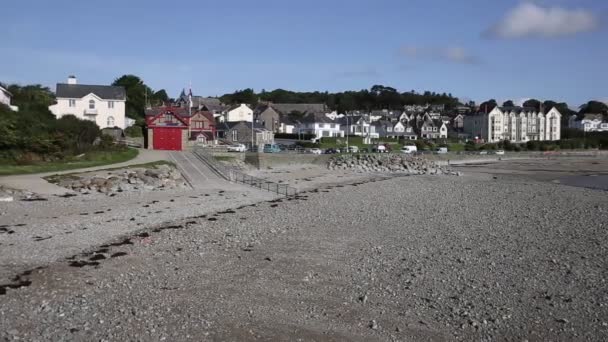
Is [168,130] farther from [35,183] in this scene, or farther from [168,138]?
[35,183]

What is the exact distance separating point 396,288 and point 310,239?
203 inches

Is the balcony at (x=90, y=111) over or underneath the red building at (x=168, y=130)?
over

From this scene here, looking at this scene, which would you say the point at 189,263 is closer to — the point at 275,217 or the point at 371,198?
the point at 275,217

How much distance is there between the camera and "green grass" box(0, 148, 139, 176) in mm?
29766

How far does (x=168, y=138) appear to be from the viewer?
50719 mm

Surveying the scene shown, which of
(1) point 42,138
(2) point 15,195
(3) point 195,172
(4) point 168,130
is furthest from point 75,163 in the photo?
(4) point 168,130

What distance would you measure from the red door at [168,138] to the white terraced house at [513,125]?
81124 millimetres

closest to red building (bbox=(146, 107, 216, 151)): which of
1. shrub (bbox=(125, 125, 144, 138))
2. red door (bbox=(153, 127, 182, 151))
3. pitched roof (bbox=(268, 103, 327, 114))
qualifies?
red door (bbox=(153, 127, 182, 151))

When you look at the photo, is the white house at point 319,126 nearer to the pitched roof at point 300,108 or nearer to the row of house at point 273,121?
the row of house at point 273,121

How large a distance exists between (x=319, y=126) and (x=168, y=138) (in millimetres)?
50041

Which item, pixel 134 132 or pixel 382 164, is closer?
pixel 382 164

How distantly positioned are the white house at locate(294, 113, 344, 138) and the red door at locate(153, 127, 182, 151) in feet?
156

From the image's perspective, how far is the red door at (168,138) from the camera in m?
50.4

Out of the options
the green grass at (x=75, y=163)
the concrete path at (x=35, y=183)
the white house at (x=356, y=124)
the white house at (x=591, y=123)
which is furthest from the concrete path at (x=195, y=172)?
the white house at (x=591, y=123)
